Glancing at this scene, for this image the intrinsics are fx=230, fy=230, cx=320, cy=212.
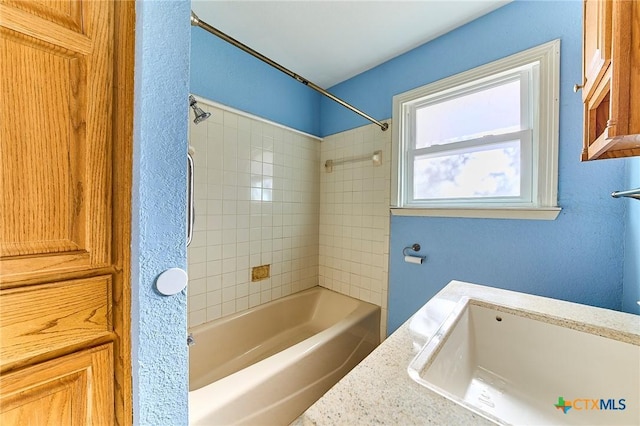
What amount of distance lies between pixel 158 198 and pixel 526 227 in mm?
1686

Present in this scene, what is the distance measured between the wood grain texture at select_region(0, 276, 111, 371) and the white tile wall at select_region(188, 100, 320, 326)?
3.46 feet

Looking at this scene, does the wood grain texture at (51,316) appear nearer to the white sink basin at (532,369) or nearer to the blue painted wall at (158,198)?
the blue painted wall at (158,198)

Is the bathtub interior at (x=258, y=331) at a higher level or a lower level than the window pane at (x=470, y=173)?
lower

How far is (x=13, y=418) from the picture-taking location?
0.43m

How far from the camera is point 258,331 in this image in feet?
6.06

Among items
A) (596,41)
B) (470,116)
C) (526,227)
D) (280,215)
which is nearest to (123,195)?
(596,41)

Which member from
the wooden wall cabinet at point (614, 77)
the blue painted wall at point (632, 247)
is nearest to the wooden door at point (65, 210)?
the wooden wall cabinet at point (614, 77)

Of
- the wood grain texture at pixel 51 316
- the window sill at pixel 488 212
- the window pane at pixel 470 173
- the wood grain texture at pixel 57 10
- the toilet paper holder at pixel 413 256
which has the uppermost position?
the wood grain texture at pixel 57 10

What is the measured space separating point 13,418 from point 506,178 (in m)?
2.04

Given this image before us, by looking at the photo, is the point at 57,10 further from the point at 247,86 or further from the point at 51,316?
the point at 247,86

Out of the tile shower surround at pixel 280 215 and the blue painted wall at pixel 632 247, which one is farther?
the tile shower surround at pixel 280 215

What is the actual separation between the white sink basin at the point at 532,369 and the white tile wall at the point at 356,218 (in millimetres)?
1041

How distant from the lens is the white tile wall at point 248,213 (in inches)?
61.5

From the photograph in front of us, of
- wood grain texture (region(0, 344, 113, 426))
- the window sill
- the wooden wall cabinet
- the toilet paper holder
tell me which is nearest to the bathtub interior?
the toilet paper holder
